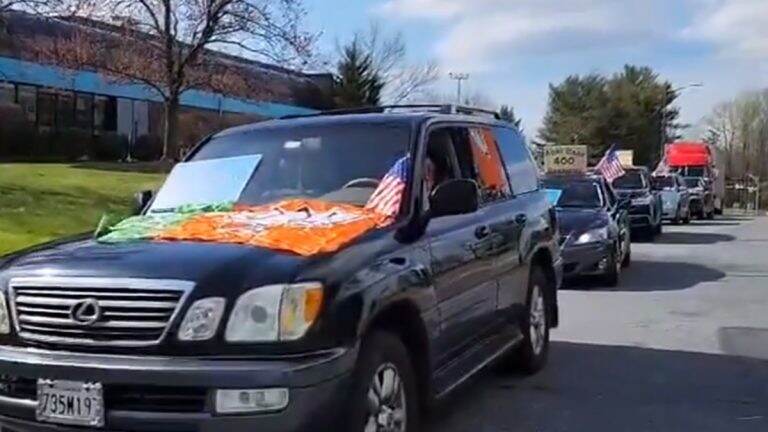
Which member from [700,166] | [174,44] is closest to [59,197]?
[174,44]

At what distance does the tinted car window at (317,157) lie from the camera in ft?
18.6

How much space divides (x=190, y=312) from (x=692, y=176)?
41.0 meters

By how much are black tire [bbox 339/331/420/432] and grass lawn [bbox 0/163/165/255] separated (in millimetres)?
10032

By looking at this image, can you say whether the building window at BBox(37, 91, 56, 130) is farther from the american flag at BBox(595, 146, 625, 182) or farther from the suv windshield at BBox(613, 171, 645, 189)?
the american flag at BBox(595, 146, 625, 182)

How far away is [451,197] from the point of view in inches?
208

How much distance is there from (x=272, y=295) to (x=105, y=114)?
4451 centimetres

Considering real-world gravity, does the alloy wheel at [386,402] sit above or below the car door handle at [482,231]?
below

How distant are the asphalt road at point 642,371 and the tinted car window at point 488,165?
141 centimetres

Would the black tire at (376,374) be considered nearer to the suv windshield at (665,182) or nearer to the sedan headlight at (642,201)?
the sedan headlight at (642,201)

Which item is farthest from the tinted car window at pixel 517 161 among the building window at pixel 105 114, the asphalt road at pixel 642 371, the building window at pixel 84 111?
the building window at pixel 105 114

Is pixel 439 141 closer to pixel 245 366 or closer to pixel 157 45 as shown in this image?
pixel 245 366

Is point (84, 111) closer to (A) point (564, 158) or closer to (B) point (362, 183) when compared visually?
(A) point (564, 158)

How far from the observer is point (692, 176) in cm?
4250

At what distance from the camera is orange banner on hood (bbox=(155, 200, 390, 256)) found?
Result: 4461mm
